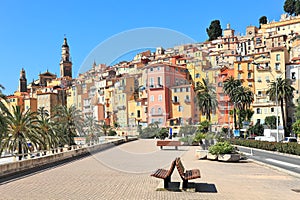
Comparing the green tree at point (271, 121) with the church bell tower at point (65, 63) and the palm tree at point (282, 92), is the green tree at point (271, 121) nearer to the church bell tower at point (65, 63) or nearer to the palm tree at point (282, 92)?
the palm tree at point (282, 92)

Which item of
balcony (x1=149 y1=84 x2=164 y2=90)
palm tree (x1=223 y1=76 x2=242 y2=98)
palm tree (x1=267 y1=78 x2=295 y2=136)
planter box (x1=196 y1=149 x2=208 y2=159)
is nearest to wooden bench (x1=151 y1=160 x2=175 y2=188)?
balcony (x1=149 y1=84 x2=164 y2=90)

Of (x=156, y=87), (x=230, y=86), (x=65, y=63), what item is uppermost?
(x=65, y=63)

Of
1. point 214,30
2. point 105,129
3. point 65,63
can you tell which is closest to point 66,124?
point 105,129

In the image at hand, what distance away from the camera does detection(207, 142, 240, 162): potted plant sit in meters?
19.1

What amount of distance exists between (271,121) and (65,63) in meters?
115

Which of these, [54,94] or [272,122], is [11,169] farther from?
[54,94]

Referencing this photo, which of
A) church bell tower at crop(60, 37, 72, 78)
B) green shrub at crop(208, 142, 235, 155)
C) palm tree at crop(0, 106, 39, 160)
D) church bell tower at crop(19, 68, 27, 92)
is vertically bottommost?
green shrub at crop(208, 142, 235, 155)

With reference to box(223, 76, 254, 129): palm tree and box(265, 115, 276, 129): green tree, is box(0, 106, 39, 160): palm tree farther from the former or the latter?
box(265, 115, 276, 129): green tree

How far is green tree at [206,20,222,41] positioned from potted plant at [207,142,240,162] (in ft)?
420

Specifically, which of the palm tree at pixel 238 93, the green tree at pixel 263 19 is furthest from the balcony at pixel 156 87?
the green tree at pixel 263 19


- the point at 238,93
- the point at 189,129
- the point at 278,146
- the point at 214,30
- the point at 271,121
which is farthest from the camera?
the point at 214,30

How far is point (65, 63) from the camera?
164m

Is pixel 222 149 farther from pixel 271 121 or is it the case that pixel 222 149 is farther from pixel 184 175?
pixel 271 121

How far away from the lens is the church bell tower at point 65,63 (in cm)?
16268
